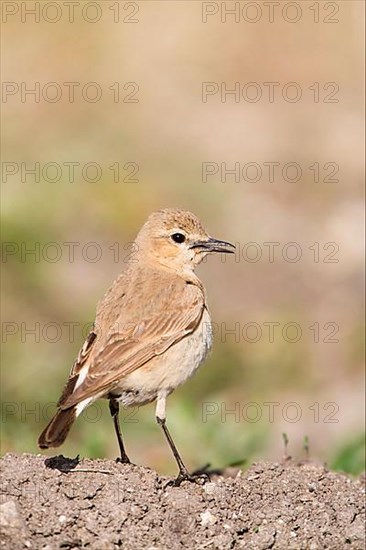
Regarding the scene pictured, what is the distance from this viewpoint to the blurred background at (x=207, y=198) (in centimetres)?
1095

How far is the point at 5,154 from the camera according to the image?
626 inches

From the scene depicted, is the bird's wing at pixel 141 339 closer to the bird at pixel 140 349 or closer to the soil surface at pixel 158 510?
the bird at pixel 140 349

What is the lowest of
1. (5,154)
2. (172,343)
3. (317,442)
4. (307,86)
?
(317,442)

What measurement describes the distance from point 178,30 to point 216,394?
364 inches

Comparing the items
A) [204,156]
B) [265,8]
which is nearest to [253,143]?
[204,156]

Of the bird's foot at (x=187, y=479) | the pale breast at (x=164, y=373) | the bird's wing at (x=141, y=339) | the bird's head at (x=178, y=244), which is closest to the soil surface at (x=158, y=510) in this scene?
the bird's foot at (x=187, y=479)

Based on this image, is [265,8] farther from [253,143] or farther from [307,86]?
[253,143]

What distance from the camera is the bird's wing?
746 centimetres

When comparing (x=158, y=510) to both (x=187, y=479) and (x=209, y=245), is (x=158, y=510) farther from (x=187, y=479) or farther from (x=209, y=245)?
(x=209, y=245)

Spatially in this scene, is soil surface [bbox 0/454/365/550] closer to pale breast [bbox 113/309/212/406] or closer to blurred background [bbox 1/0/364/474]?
pale breast [bbox 113/309/212/406]

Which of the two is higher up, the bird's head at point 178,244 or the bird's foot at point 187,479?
the bird's head at point 178,244

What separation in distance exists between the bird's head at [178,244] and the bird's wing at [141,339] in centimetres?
47

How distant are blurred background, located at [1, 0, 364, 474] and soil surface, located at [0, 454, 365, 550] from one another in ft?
3.32

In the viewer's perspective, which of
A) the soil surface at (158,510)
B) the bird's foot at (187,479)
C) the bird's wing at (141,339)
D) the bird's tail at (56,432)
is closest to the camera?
the soil surface at (158,510)
